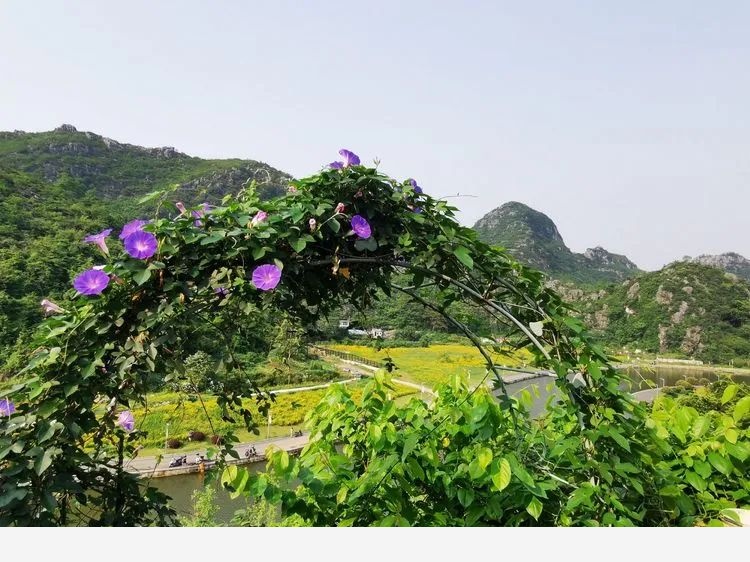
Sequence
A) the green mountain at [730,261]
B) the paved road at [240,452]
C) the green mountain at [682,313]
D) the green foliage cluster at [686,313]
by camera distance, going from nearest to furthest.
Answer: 1. the paved road at [240,452]
2. the green foliage cluster at [686,313]
3. the green mountain at [682,313]
4. the green mountain at [730,261]

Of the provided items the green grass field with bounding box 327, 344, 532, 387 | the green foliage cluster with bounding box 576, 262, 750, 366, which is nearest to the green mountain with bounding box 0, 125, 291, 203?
the green grass field with bounding box 327, 344, 532, 387

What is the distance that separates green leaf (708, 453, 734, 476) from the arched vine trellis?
33cm

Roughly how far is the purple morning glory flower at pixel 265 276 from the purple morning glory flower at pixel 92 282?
0.30m

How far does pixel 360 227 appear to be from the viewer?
3.71ft

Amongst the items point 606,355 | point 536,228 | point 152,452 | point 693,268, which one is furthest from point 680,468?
point 536,228

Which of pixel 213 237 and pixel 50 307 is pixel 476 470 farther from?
pixel 50 307

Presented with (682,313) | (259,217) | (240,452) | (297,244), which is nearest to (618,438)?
(297,244)

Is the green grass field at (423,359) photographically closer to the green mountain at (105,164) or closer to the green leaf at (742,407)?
the green leaf at (742,407)

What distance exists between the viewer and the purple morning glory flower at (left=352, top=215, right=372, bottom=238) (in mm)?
1127

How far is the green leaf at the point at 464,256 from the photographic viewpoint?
45.3 inches

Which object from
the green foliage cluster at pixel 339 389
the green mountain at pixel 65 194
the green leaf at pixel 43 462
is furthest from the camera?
the green mountain at pixel 65 194

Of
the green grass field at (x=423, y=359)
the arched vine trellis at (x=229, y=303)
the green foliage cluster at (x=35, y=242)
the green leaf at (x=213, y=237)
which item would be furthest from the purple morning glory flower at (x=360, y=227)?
the green grass field at (x=423, y=359)

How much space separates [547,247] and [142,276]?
326ft
